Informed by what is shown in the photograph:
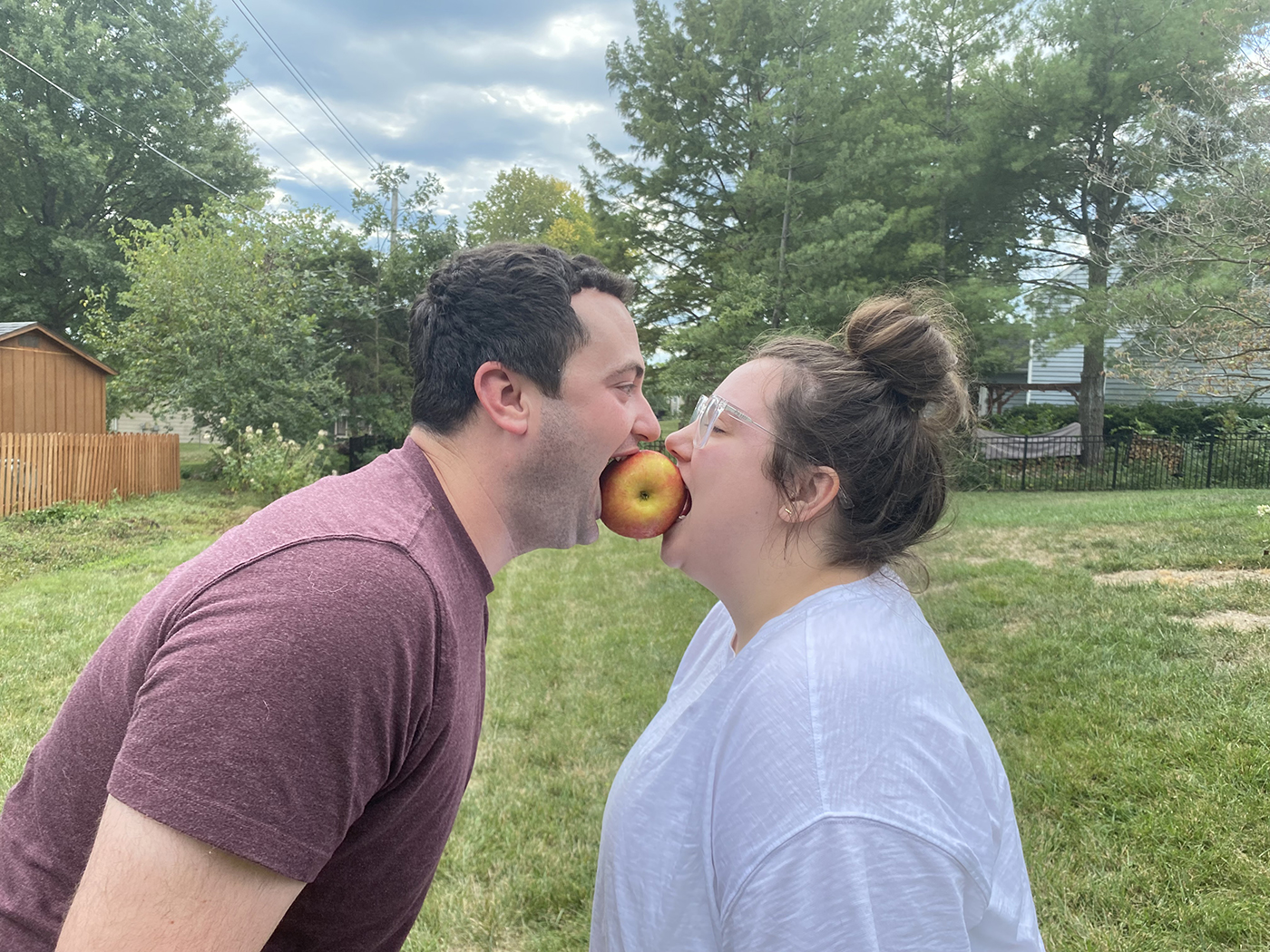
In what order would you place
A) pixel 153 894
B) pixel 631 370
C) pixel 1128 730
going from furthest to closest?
1. pixel 1128 730
2. pixel 631 370
3. pixel 153 894

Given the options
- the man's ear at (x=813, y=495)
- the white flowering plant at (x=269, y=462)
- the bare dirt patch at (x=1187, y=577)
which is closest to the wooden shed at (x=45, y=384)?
the white flowering plant at (x=269, y=462)

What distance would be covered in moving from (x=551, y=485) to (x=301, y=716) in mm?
1053


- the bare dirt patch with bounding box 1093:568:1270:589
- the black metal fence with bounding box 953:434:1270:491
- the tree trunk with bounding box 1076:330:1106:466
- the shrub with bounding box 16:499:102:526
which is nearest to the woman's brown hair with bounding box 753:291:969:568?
the bare dirt patch with bounding box 1093:568:1270:589

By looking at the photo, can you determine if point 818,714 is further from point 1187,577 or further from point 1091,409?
point 1091,409

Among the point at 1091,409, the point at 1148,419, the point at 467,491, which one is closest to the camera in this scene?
the point at 467,491

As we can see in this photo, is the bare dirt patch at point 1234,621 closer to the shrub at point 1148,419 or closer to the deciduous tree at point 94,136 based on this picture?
the shrub at point 1148,419

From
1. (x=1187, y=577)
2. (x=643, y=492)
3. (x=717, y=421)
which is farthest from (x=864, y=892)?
(x=1187, y=577)

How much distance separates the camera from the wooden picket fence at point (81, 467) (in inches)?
479

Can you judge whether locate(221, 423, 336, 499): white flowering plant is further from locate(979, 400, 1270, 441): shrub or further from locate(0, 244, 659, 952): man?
locate(979, 400, 1270, 441): shrub

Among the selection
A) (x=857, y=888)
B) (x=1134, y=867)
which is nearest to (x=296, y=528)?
(x=857, y=888)

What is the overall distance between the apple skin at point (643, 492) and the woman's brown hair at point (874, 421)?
0.44 meters

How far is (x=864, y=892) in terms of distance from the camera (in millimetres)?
1323

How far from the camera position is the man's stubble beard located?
83.4 inches

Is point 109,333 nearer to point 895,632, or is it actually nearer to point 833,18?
point 833,18
